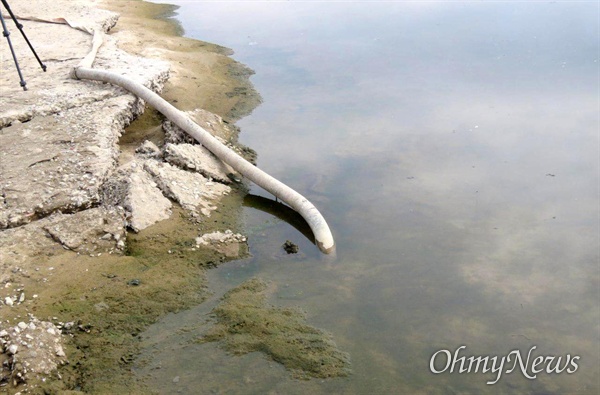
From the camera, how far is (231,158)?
23.3 ft

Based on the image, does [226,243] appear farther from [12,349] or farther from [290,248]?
[12,349]

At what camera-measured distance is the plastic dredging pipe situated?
6105mm

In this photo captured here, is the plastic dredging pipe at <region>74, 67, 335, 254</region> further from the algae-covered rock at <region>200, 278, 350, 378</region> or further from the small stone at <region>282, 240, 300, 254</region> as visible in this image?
the algae-covered rock at <region>200, 278, 350, 378</region>

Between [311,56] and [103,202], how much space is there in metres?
6.73

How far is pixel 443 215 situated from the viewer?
21.5 feet

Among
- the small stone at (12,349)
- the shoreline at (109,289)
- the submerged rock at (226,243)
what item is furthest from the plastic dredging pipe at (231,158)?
the small stone at (12,349)

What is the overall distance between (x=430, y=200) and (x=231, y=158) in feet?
8.37

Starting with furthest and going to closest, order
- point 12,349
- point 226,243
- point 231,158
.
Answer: point 231,158 < point 226,243 < point 12,349

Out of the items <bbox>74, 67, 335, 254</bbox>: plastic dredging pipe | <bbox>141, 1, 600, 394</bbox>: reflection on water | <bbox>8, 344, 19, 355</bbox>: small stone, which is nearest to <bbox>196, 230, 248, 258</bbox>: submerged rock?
<bbox>141, 1, 600, 394</bbox>: reflection on water

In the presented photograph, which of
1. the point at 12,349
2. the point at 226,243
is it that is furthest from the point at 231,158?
the point at 12,349

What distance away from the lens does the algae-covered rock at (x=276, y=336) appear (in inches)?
180

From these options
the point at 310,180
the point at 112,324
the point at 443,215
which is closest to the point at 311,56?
the point at 310,180

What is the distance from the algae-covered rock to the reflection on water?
Answer: 4.3 inches

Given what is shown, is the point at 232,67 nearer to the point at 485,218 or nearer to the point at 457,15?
the point at 457,15
